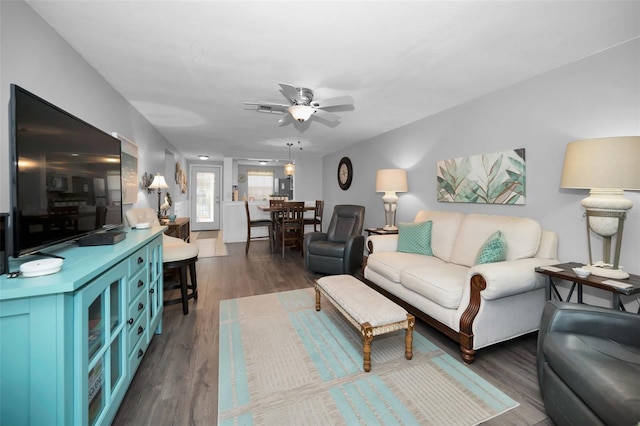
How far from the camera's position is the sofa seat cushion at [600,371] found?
0.98 meters

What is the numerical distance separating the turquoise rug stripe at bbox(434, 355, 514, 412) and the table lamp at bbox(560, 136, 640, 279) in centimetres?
102

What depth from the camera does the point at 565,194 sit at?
2.23 metres

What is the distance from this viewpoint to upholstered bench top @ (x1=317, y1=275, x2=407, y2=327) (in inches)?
71.8

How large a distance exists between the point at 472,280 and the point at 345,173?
4.30 metres

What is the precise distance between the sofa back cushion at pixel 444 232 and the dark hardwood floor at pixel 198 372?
0.86m

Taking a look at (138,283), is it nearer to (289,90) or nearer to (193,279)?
(193,279)

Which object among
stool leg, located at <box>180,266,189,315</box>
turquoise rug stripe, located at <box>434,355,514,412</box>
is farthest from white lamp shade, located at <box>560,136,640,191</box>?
stool leg, located at <box>180,266,189,315</box>

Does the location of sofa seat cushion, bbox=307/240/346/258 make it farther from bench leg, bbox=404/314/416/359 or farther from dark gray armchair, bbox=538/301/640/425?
dark gray armchair, bbox=538/301/640/425

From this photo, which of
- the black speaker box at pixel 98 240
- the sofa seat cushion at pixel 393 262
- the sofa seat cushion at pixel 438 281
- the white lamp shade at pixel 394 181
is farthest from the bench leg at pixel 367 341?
the white lamp shade at pixel 394 181

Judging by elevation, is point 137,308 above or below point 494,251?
below

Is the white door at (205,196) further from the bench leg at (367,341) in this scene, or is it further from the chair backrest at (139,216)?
the bench leg at (367,341)

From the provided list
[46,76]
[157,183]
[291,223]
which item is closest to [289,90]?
[46,76]

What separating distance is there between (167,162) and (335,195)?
3.75 meters

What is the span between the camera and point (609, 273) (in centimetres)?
171
